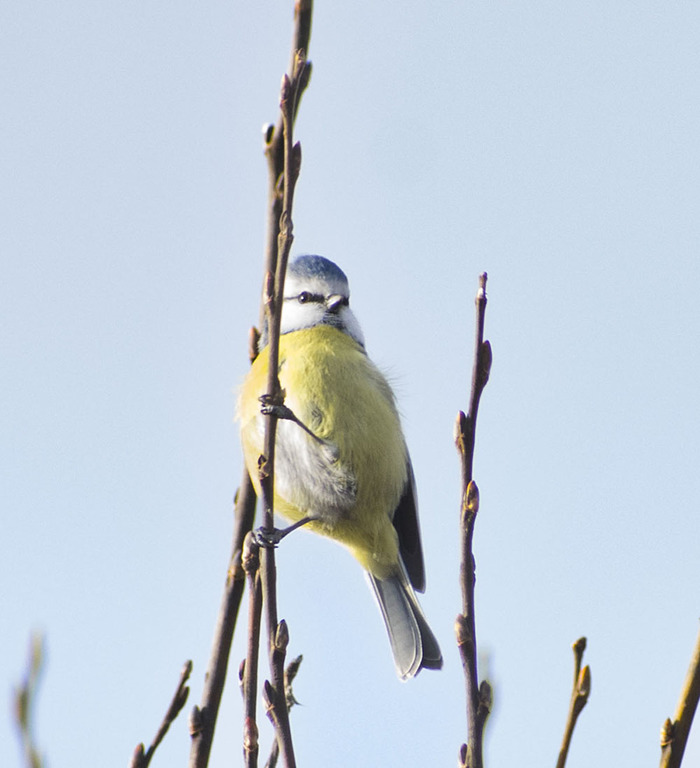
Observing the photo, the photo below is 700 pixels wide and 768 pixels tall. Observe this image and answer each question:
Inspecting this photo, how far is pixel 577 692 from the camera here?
148cm

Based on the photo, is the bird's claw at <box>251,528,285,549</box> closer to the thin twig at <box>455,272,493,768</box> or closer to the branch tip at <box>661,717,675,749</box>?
the thin twig at <box>455,272,493,768</box>

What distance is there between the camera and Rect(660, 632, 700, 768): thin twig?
51.6 inches

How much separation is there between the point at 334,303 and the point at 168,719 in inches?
95.5

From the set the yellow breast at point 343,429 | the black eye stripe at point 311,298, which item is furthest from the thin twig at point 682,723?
the black eye stripe at point 311,298

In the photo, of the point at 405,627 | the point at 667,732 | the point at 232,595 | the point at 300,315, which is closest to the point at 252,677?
the point at 232,595

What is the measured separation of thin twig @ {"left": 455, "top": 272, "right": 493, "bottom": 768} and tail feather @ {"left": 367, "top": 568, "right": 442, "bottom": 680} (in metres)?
2.16

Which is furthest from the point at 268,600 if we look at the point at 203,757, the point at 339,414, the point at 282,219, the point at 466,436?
the point at 339,414

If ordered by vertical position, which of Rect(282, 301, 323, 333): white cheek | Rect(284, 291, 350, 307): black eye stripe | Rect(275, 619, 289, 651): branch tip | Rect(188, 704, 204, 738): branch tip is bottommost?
Rect(188, 704, 204, 738): branch tip

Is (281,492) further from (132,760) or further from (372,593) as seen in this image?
(132,760)

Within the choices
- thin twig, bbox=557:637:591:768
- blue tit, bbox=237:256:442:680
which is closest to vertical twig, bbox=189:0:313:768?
thin twig, bbox=557:637:591:768

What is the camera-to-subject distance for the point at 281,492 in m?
3.32

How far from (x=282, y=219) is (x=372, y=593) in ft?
7.72

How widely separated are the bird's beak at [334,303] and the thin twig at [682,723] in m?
2.73

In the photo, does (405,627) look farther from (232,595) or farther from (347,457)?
(232,595)
